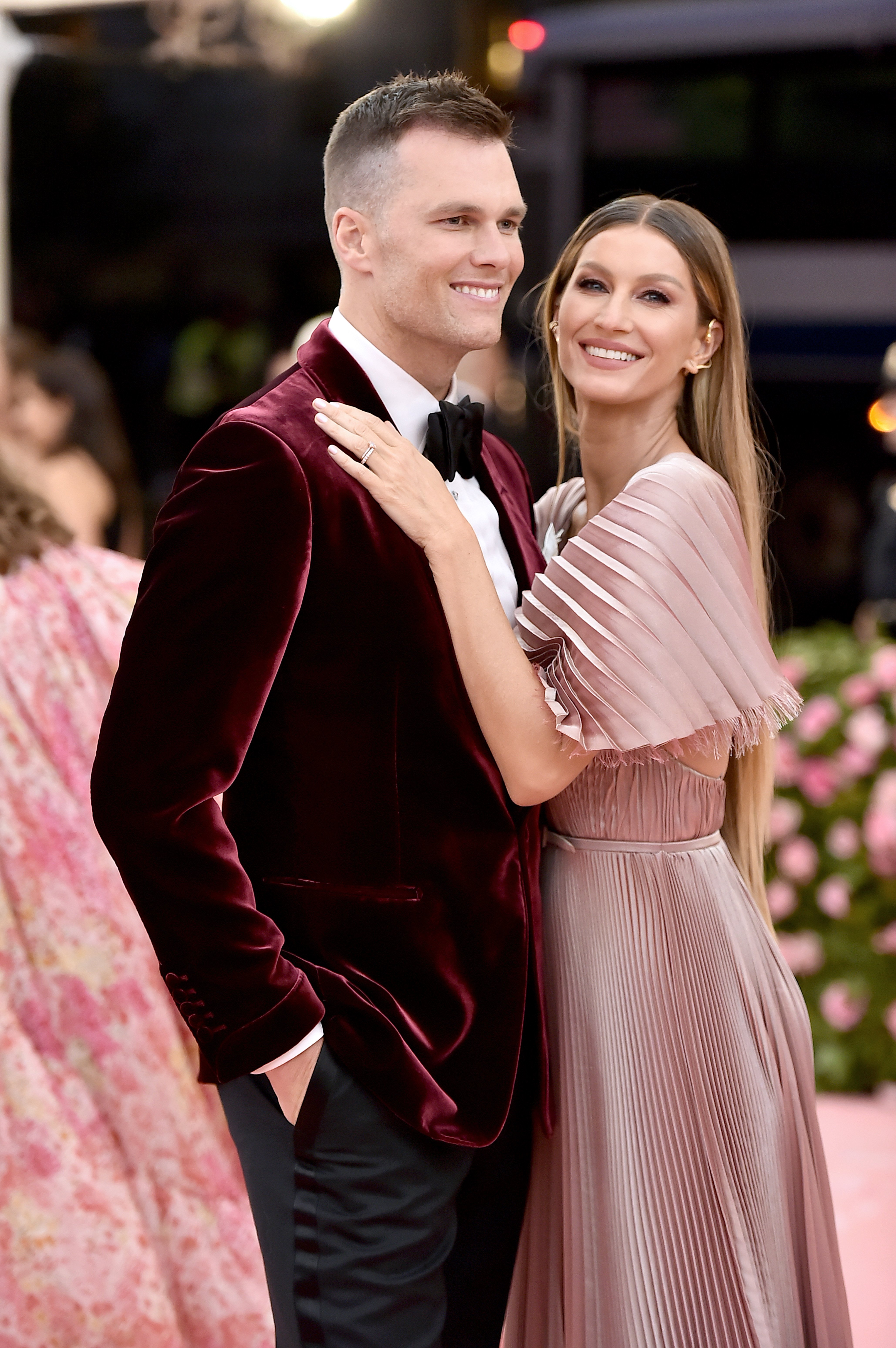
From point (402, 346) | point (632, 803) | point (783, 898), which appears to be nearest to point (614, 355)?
point (402, 346)

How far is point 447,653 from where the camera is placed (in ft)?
4.74

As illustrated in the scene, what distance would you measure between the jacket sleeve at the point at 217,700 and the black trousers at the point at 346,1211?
0.34 ft

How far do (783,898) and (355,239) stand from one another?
2515 mm

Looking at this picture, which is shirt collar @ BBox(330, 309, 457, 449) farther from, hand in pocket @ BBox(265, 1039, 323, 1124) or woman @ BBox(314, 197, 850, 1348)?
hand in pocket @ BBox(265, 1039, 323, 1124)

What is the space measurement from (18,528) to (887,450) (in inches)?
214

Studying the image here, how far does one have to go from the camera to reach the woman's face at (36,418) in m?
4.19

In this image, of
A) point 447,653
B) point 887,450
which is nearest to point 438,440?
point 447,653

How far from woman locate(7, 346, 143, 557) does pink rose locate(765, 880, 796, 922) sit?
223cm

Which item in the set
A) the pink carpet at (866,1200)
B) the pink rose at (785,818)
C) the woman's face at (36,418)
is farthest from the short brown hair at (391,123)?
the woman's face at (36,418)

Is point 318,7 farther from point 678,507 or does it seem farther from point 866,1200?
point 866,1200

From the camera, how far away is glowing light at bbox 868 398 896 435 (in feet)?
14.4

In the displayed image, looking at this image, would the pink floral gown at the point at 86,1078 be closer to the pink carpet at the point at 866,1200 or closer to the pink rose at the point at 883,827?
the pink carpet at the point at 866,1200

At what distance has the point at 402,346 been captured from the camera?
59.6 inches

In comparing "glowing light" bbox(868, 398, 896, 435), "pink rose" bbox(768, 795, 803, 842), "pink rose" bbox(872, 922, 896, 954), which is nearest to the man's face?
"pink rose" bbox(768, 795, 803, 842)
